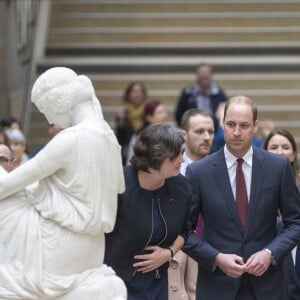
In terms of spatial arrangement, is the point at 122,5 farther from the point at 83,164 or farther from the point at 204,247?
the point at 83,164

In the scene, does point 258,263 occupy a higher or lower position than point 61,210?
lower

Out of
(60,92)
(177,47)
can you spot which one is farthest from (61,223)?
(177,47)

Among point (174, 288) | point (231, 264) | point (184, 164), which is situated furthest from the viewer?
point (184, 164)

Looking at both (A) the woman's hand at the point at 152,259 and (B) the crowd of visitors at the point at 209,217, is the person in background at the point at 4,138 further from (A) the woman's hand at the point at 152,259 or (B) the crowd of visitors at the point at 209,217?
(A) the woman's hand at the point at 152,259

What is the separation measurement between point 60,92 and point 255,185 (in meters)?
Result: 1.60

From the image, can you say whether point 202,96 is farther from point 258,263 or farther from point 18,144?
point 258,263

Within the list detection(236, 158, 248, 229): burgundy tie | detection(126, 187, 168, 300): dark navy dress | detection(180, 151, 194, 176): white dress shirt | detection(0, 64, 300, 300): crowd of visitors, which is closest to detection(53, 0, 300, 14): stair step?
detection(180, 151, 194, 176): white dress shirt

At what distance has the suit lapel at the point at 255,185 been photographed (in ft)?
21.0

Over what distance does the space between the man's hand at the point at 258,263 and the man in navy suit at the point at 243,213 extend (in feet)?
0.27

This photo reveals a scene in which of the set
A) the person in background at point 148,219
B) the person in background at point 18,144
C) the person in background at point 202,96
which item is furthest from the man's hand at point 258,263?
the person in background at point 202,96

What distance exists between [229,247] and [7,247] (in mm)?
1656

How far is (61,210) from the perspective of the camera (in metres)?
5.17

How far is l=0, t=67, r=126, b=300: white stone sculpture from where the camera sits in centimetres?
513

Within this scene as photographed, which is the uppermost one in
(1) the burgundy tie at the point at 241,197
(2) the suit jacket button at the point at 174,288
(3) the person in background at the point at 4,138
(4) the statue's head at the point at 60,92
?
(4) the statue's head at the point at 60,92
